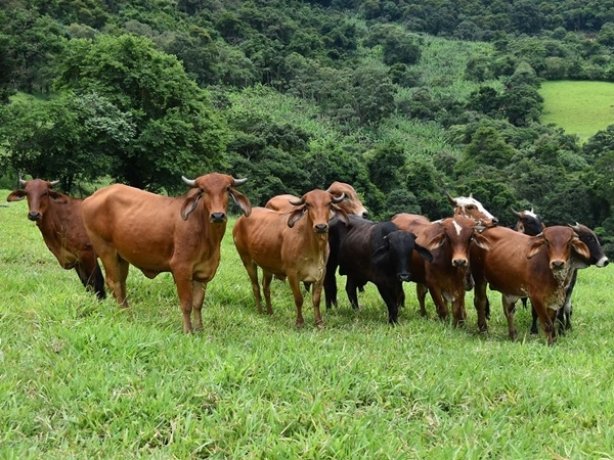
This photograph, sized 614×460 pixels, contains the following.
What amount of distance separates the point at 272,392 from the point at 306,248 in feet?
11.5

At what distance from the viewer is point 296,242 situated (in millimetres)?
8148

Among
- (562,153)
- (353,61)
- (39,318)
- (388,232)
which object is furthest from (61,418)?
(353,61)

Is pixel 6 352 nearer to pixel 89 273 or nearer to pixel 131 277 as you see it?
pixel 89 273

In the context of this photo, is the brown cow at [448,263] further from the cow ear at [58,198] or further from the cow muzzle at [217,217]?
the cow ear at [58,198]

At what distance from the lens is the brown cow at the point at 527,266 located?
7293 mm

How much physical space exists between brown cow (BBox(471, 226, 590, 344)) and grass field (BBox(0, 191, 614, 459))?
645 millimetres

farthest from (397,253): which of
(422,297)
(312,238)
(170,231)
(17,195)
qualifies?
(17,195)

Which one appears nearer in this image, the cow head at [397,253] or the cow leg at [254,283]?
the cow head at [397,253]

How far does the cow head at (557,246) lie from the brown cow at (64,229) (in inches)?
211

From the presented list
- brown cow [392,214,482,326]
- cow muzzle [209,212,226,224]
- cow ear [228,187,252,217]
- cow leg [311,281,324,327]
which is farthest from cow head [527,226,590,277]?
cow muzzle [209,212,226,224]

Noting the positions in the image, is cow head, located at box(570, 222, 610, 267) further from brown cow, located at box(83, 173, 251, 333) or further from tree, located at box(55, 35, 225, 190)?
tree, located at box(55, 35, 225, 190)

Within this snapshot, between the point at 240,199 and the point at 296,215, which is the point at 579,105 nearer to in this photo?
the point at 296,215

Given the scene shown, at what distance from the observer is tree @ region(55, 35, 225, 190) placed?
28.4 meters

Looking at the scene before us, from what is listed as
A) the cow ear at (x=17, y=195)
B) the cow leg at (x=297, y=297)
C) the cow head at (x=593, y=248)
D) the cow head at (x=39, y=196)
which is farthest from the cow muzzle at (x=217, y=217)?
the cow head at (x=593, y=248)
